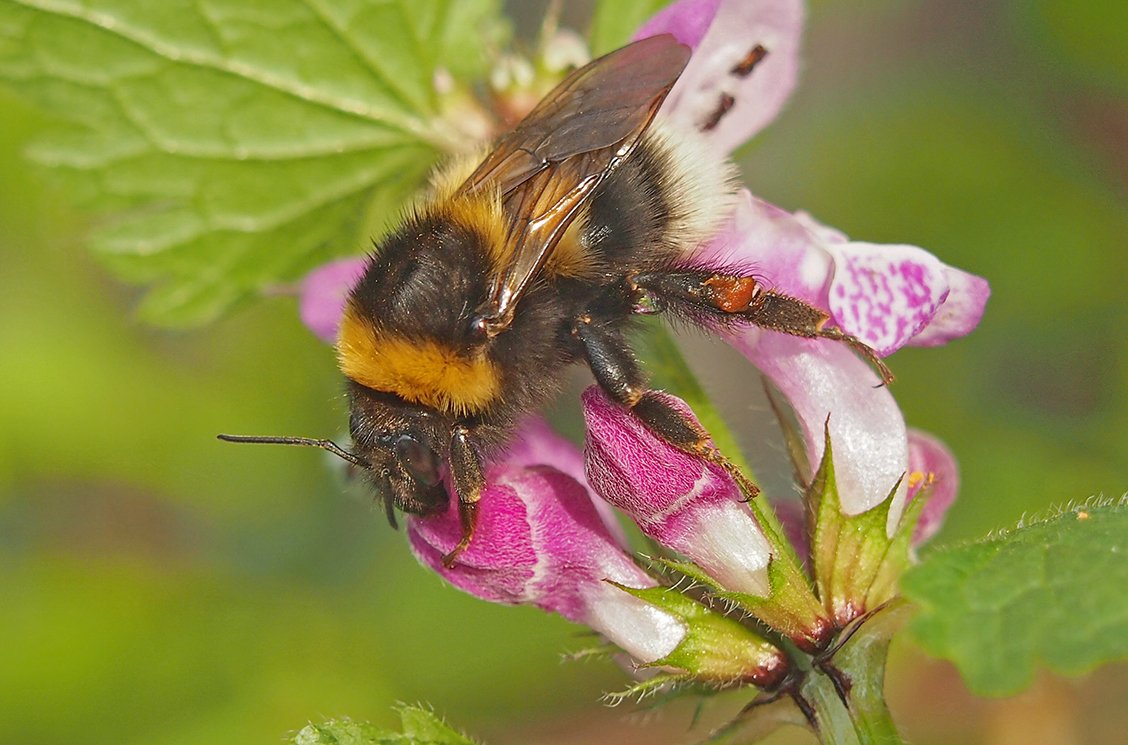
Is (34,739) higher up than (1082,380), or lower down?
lower down

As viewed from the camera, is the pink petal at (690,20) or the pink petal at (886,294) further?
the pink petal at (690,20)

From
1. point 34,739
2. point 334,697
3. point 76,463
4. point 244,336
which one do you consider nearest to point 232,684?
point 334,697

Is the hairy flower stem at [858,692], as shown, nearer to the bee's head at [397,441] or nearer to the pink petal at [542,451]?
the pink petal at [542,451]

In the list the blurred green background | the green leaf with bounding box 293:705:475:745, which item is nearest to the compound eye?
the green leaf with bounding box 293:705:475:745

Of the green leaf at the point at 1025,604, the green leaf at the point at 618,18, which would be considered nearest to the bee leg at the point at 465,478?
the green leaf at the point at 1025,604

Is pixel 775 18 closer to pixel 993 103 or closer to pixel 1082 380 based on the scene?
pixel 1082 380

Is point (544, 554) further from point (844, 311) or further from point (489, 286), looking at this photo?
point (844, 311)
